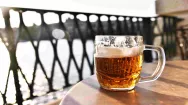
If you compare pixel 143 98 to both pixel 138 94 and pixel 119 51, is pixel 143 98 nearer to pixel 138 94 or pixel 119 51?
pixel 138 94

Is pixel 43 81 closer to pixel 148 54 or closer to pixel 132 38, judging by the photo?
pixel 132 38

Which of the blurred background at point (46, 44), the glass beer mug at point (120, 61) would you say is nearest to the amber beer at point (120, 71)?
the glass beer mug at point (120, 61)

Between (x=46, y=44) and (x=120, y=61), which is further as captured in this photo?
(x=46, y=44)

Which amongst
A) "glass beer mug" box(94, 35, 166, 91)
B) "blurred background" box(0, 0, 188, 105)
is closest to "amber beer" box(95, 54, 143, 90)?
"glass beer mug" box(94, 35, 166, 91)

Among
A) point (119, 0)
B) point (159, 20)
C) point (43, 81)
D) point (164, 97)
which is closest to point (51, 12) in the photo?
point (43, 81)

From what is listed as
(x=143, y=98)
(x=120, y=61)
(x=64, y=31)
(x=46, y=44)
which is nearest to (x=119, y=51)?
(x=120, y=61)

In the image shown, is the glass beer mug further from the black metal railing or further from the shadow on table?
the black metal railing
